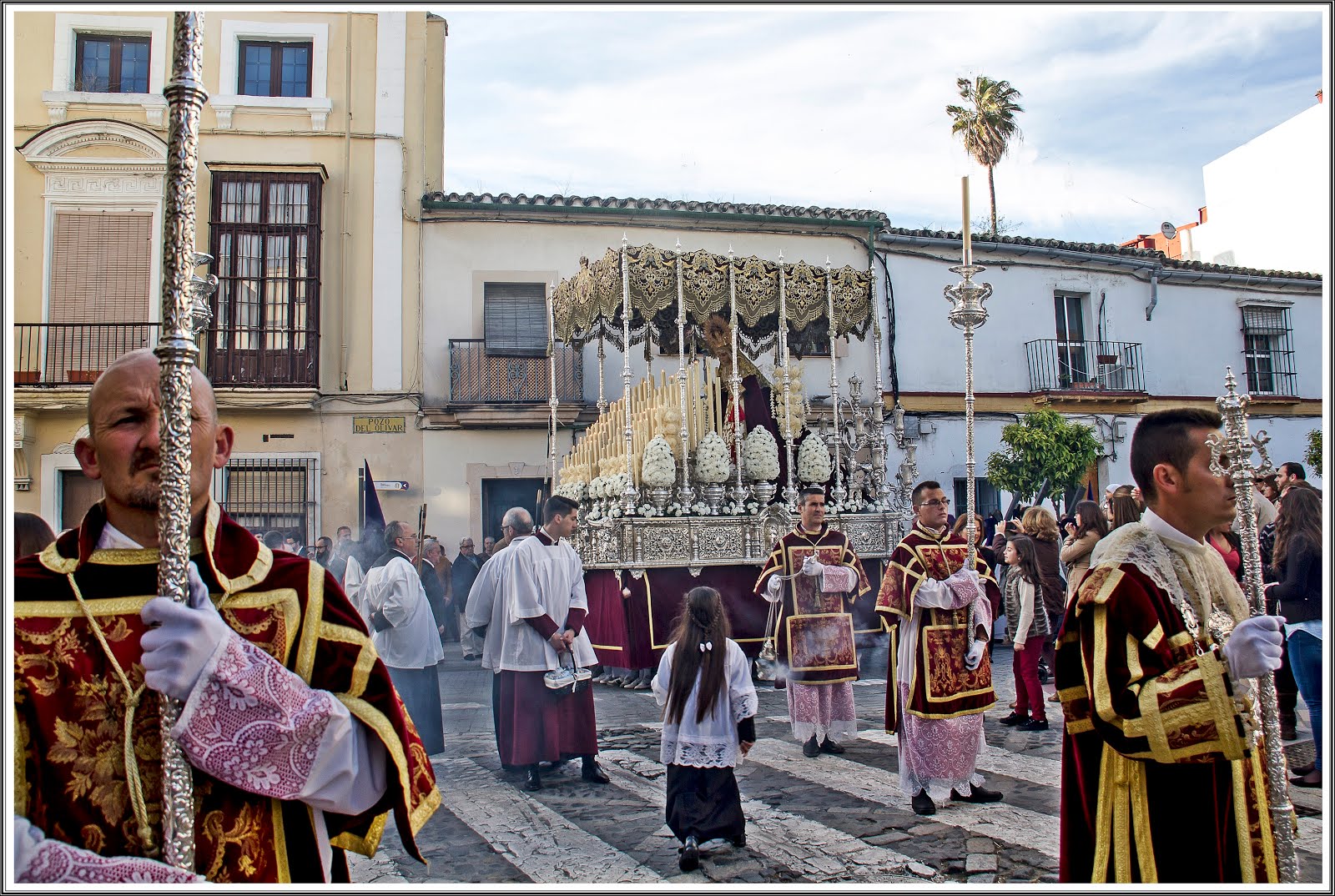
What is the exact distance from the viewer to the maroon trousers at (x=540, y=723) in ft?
19.2

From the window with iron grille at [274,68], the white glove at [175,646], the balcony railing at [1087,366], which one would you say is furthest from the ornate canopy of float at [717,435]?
the white glove at [175,646]

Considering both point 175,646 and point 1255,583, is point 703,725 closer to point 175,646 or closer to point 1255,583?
point 1255,583

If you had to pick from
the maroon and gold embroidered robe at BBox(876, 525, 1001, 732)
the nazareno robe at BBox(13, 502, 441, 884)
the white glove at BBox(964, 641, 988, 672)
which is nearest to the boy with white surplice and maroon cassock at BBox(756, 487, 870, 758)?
the maroon and gold embroidered robe at BBox(876, 525, 1001, 732)

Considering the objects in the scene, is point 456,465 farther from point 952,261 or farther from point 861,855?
point 861,855

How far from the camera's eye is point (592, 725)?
19.5 ft

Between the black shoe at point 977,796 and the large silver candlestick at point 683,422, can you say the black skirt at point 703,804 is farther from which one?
the large silver candlestick at point 683,422

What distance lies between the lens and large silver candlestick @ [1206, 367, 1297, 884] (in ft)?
7.96

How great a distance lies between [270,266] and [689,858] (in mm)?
12456

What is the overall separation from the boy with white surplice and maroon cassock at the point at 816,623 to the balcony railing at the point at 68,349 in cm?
1021

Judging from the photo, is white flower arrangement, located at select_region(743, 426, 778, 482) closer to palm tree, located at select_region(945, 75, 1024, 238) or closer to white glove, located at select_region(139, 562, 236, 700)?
white glove, located at select_region(139, 562, 236, 700)

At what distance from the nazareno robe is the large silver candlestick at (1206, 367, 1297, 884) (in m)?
2.12

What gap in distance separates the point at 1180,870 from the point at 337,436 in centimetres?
1333

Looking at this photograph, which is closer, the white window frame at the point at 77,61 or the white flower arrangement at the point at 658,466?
the white flower arrangement at the point at 658,466

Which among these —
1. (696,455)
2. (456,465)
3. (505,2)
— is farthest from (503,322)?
(505,2)
